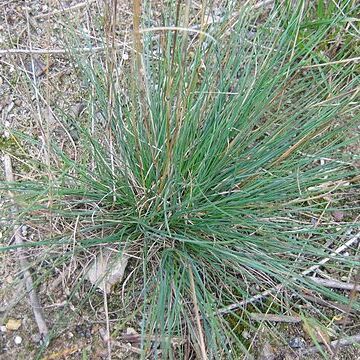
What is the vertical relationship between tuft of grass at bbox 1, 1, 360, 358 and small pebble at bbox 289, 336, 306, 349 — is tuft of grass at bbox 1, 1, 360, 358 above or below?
above

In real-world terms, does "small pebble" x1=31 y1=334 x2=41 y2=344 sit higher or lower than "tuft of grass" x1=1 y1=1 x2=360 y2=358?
lower

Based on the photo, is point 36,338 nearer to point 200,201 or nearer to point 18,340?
point 18,340

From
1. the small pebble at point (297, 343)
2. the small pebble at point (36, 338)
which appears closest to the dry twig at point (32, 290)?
the small pebble at point (36, 338)

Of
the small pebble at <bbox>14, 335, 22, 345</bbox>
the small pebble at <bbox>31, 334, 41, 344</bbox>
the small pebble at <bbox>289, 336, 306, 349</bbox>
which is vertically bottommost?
the small pebble at <bbox>14, 335, 22, 345</bbox>

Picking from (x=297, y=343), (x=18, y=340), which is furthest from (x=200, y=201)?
(x=18, y=340)

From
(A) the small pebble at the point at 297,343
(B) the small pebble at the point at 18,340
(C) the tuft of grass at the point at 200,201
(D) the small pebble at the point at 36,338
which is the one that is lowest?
(B) the small pebble at the point at 18,340

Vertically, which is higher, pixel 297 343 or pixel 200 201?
pixel 200 201

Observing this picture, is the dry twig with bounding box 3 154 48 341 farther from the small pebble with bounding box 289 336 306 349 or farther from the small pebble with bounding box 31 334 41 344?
the small pebble with bounding box 289 336 306 349

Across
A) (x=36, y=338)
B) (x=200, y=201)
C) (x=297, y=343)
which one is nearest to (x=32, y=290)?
(x=36, y=338)

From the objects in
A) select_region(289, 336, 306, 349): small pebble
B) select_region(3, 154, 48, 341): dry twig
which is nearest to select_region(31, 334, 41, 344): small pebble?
select_region(3, 154, 48, 341): dry twig

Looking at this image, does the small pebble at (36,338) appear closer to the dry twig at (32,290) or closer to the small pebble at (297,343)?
the dry twig at (32,290)

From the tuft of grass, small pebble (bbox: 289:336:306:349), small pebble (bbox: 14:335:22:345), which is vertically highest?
the tuft of grass
